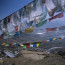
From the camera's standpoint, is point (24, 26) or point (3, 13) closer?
point (24, 26)

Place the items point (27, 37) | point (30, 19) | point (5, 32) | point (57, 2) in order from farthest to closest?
point (27, 37), point (5, 32), point (30, 19), point (57, 2)

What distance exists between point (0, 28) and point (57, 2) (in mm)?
2753

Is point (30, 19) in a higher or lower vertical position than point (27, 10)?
lower

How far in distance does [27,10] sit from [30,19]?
340mm

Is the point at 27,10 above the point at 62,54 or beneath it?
above

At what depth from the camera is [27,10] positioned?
11.2ft

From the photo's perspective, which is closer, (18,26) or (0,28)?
(18,26)

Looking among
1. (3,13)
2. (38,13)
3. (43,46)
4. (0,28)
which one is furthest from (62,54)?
(3,13)

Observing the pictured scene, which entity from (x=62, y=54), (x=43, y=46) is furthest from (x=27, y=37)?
(x=62, y=54)

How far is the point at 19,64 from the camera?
3.61 meters

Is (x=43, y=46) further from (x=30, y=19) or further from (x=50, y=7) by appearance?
(x=50, y=7)

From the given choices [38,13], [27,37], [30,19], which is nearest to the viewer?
[38,13]

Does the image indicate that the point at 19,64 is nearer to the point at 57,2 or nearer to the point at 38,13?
the point at 38,13

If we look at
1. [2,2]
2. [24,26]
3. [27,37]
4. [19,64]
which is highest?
[2,2]
